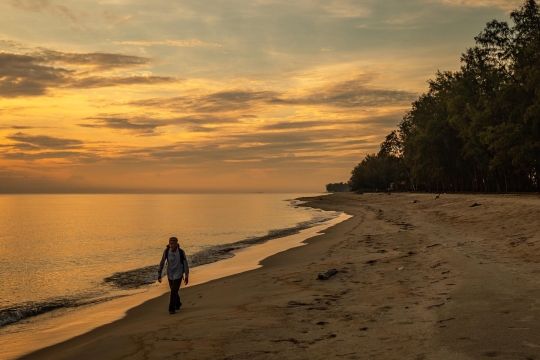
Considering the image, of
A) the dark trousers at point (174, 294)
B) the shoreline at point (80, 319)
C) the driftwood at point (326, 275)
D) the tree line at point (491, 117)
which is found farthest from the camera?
the tree line at point (491, 117)

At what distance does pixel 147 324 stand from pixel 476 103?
61.4 metres

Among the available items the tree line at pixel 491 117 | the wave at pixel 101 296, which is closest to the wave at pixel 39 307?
the wave at pixel 101 296

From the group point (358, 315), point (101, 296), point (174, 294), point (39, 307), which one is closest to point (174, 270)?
point (174, 294)

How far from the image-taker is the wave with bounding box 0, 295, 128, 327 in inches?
553

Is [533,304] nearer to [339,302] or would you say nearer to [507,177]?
[339,302]

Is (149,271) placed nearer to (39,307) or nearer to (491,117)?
(39,307)

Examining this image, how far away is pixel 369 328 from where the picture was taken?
8.28 metres

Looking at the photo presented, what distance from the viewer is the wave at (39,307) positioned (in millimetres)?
14047

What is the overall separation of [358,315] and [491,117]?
173 feet

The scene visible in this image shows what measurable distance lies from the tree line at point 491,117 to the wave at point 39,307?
45.3 metres

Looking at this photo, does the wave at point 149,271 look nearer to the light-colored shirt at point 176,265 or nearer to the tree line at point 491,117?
the light-colored shirt at point 176,265

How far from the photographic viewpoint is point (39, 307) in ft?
50.1

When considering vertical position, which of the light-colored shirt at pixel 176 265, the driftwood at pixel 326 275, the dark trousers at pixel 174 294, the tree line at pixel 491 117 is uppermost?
the tree line at pixel 491 117

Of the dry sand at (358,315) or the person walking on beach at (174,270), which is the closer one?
the dry sand at (358,315)
